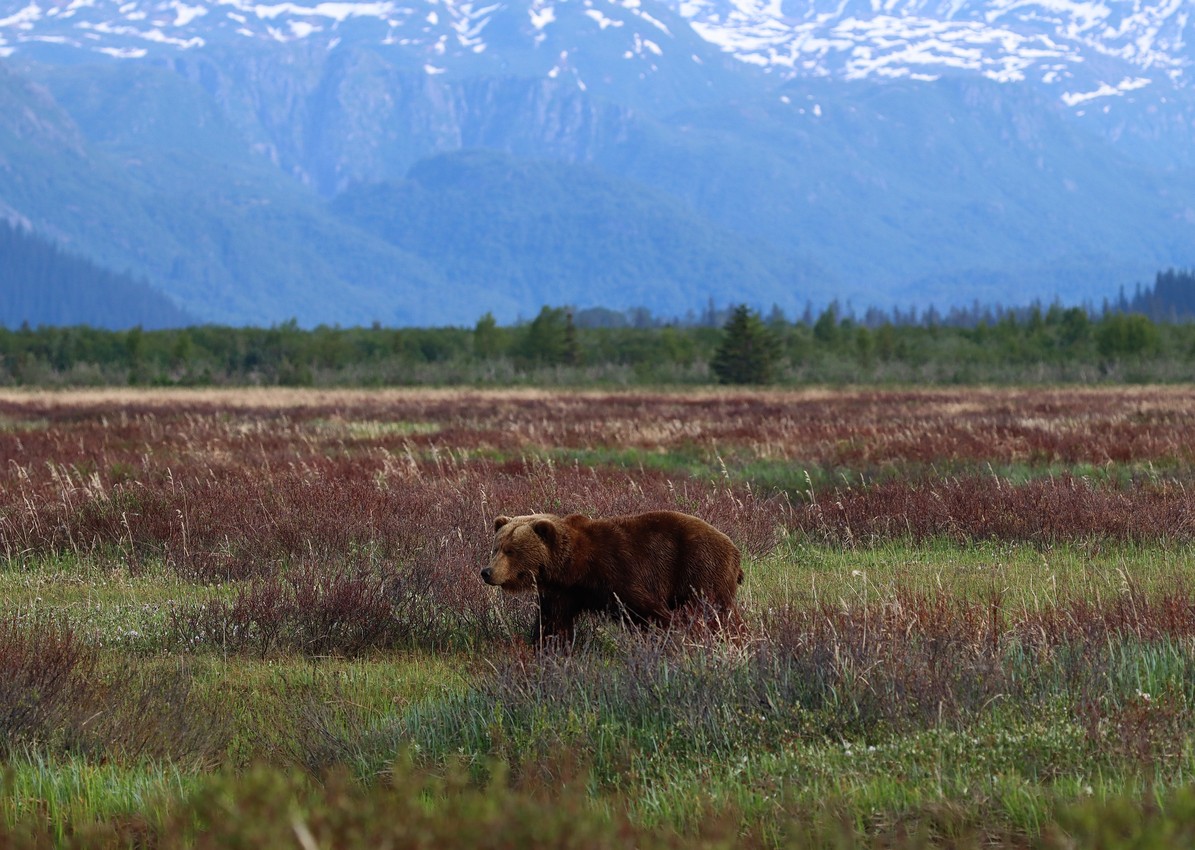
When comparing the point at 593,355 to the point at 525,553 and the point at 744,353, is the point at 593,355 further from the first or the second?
the point at 525,553

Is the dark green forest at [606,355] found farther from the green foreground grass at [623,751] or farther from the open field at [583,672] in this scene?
the green foreground grass at [623,751]

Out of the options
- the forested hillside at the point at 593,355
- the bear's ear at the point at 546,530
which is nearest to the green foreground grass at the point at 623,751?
the bear's ear at the point at 546,530

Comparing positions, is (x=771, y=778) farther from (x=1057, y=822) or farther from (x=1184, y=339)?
(x=1184, y=339)

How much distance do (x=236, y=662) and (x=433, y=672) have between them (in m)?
1.13

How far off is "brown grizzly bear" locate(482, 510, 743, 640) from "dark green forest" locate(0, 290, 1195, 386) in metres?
60.4

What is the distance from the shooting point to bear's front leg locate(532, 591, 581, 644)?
6652 millimetres

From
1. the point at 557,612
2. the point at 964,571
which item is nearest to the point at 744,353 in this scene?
the point at 964,571

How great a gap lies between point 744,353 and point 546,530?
6219 cm

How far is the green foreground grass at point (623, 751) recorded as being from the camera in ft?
11.7

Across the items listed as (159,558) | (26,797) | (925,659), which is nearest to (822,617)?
(925,659)

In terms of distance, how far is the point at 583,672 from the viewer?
18.8 feet

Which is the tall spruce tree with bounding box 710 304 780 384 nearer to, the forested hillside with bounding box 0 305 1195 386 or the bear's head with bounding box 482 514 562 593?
the forested hillside with bounding box 0 305 1195 386

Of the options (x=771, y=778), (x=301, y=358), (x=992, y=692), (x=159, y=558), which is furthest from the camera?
(x=301, y=358)

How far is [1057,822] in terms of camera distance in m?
3.97
